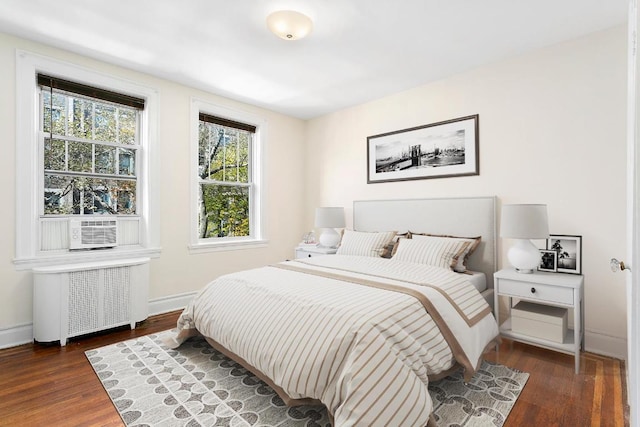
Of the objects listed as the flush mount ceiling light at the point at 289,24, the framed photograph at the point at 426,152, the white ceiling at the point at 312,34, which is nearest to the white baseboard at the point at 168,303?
the white ceiling at the point at 312,34

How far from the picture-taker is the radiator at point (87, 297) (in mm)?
2689

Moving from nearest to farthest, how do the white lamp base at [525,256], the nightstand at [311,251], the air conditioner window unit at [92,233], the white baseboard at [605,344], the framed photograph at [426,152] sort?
the white baseboard at [605,344] → the white lamp base at [525,256] → the air conditioner window unit at [92,233] → the framed photograph at [426,152] → the nightstand at [311,251]

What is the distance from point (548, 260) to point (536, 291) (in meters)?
Answer: 0.51

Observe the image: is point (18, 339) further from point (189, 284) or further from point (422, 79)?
point (422, 79)

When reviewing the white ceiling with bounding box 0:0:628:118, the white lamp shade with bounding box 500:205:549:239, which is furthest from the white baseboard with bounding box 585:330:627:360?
the white ceiling with bounding box 0:0:628:118

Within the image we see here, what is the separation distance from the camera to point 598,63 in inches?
102

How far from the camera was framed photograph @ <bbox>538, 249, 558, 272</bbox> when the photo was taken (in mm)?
2760

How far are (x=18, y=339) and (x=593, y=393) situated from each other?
4.30m

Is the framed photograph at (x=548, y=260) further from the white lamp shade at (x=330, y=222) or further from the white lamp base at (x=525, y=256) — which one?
the white lamp shade at (x=330, y=222)

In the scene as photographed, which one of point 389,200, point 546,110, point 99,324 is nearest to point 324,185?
point 389,200

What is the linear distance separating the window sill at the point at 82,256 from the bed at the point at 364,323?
1184 millimetres

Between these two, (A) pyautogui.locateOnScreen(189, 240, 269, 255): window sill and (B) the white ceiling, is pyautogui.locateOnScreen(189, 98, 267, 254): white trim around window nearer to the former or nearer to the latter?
(A) pyautogui.locateOnScreen(189, 240, 269, 255): window sill

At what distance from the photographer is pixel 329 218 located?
420 cm

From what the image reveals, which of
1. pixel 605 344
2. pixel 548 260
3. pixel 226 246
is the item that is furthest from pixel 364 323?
pixel 226 246
